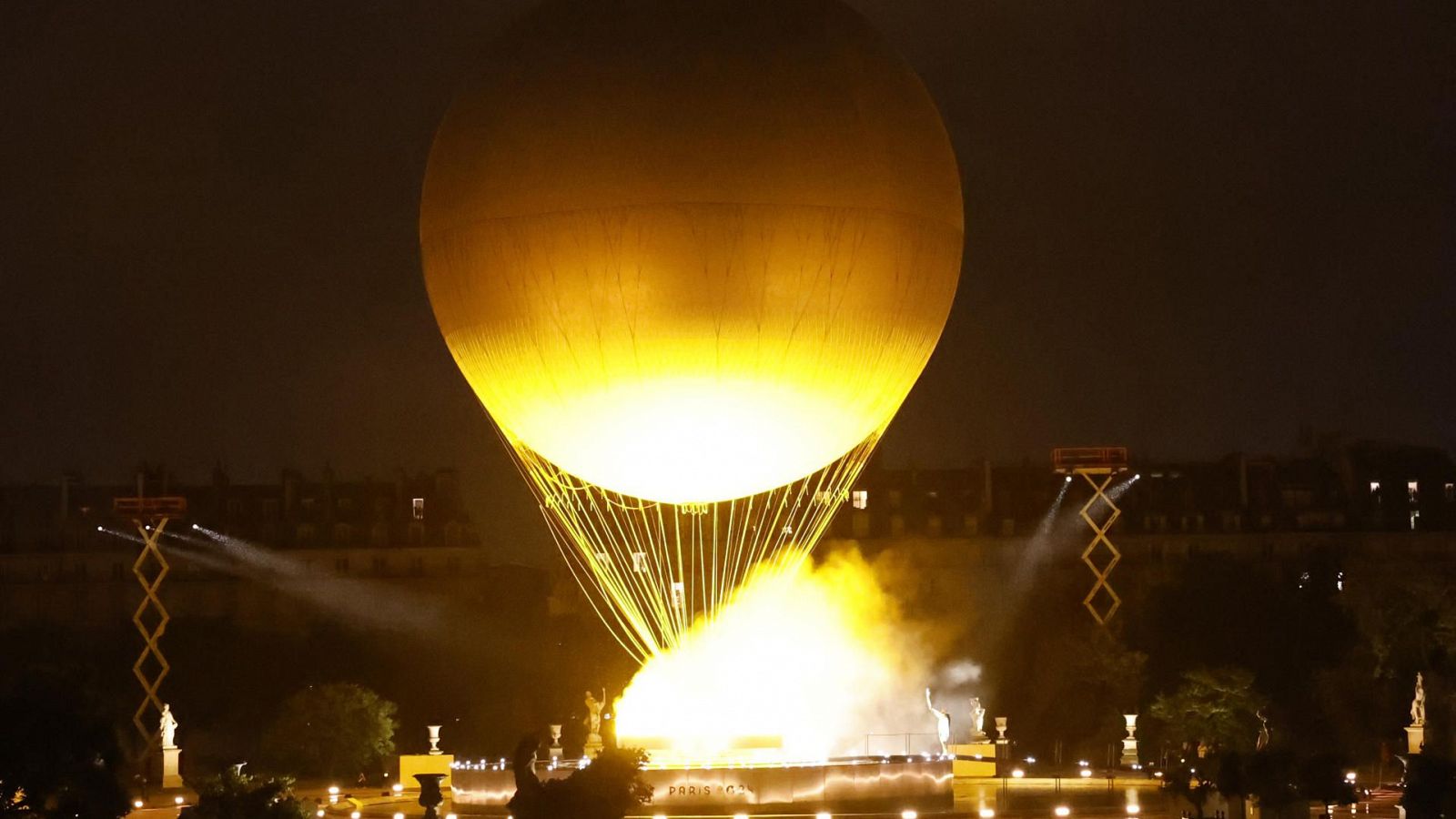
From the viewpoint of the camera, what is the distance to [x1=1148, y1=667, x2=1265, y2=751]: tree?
224 feet

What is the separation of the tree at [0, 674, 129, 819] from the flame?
1911 centimetres

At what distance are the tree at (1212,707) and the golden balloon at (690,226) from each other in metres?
29.0

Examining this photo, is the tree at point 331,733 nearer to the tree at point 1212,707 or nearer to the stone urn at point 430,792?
the tree at point 1212,707

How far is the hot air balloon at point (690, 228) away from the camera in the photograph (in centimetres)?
3850

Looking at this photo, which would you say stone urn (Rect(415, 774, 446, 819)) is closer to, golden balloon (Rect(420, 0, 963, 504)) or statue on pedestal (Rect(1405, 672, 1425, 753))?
golden balloon (Rect(420, 0, 963, 504))

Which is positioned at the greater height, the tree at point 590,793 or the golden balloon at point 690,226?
the golden balloon at point 690,226

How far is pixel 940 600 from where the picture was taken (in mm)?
105312

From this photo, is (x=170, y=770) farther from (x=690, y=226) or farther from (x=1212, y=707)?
(x=690, y=226)

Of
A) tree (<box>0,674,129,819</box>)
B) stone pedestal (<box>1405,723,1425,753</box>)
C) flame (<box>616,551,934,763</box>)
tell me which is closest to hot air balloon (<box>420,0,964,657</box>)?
flame (<box>616,551,934,763</box>)

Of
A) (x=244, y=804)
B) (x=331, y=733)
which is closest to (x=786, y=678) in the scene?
(x=331, y=733)

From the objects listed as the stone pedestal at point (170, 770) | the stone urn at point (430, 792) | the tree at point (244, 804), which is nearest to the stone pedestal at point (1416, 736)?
the stone pedestal at point (170, 770)

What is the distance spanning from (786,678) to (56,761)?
1568 inches

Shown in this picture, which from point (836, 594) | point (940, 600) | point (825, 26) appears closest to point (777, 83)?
point (825, 26)

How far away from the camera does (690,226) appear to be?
38.6 metres
